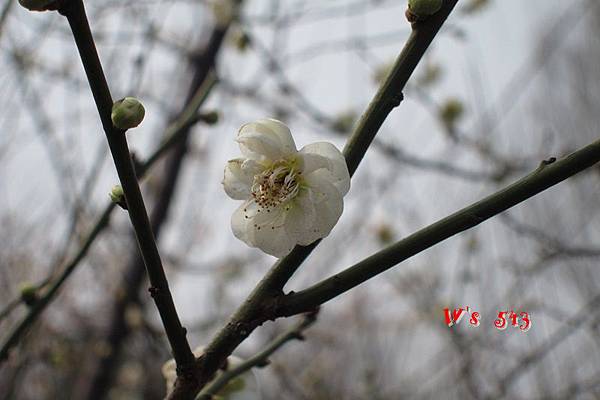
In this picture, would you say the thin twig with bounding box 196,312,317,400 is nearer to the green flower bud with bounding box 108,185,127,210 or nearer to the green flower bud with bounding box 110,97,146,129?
the green flower bud with bounding box 108,185,127,210

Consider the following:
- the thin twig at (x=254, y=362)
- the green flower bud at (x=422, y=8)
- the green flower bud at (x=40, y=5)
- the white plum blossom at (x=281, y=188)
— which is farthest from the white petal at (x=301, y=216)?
the green flower bud at (x=40, y=5)

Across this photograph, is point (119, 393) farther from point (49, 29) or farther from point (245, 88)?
point (49, 29)

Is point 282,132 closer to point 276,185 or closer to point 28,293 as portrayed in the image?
point 276,185

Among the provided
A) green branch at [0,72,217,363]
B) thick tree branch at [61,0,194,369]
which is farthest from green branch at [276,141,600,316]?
green branch at [0,72,217,363]

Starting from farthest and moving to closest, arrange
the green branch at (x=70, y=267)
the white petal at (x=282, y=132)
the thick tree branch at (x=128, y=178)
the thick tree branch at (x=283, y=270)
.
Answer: the green branch at (x=70, y=267) → the white petal at (x=282, y=132) → the thick tree branch at (x=283, y=270) → the thick tree branch at (x=128, y=178)

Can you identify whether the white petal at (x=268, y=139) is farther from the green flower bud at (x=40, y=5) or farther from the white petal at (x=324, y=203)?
the green flower bud at (x=40, y=5)

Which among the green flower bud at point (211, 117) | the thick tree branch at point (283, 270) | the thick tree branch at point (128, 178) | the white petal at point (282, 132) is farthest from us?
the green flower bud at point (211, 117)

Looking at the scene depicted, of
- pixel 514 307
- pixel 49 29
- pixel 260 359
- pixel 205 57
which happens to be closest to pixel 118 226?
pixel 205 57
